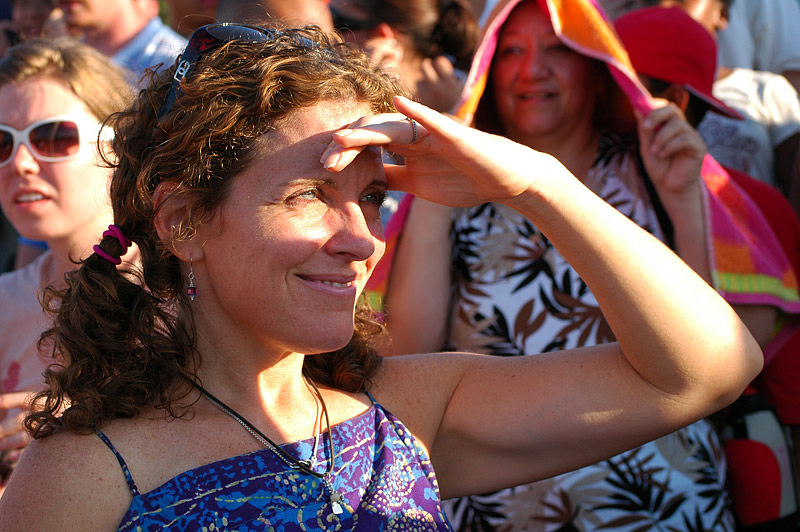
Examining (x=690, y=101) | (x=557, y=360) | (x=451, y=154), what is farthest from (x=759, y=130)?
(x=451, y=154)

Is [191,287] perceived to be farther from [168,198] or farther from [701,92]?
[701,92]

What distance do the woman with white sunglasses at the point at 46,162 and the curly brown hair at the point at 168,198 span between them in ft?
3.16

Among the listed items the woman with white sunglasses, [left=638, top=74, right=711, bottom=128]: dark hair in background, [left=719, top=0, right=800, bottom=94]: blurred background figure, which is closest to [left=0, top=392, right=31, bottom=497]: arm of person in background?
the woman with white sunglasses

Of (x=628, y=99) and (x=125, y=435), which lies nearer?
(x=125, y=435)

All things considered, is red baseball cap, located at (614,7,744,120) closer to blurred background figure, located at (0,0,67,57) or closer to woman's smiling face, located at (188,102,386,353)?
woman's smiling face, located at (188,102,386,353)

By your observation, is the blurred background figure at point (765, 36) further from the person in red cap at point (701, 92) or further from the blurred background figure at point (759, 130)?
the person in red cap at point (701, 92)

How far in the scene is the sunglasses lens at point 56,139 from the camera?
281 centimetres

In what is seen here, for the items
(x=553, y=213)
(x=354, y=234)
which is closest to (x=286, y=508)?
(x=354, y=234)

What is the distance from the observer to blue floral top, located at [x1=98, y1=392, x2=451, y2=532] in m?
1.58

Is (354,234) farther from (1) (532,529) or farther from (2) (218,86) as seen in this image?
(1) (532,529)

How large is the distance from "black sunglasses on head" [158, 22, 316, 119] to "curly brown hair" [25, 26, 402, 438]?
0.05 feet

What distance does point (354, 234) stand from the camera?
1725mm

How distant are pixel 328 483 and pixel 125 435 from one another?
0.41 metres

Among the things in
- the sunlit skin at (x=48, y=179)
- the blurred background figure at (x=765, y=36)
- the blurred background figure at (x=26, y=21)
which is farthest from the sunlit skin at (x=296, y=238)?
the blurred background figure at (x=765, y=36)
